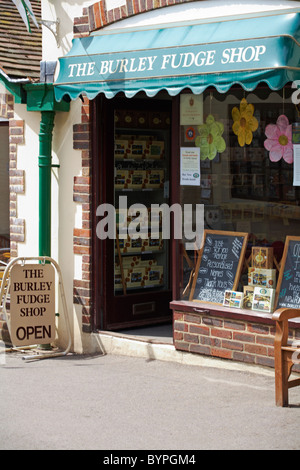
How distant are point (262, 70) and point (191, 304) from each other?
8.23 feet

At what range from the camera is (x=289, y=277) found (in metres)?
7.77

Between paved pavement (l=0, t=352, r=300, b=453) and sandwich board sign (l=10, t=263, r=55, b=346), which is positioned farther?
sandwich board sign (l=10, t=263, r=55, b=346)

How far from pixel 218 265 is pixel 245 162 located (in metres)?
1.04

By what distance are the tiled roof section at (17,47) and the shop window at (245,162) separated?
2.08 meters

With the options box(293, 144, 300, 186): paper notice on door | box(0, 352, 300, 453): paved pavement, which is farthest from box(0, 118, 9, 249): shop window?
box(293, 144, 300, 186): paper notice on door

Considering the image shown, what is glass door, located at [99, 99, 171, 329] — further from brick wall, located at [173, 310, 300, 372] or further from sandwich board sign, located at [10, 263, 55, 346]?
brick wall, located at [173, 310, 300, 372]

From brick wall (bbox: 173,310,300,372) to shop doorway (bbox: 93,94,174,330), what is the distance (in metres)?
1.20

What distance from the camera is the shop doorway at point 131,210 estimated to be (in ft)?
29.9

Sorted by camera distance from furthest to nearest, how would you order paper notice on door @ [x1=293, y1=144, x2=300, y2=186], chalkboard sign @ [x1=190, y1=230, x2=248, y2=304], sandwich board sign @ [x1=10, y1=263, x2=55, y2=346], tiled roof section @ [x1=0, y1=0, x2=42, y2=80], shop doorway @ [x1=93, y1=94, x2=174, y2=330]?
tiled roof section @ [x1=0, y1=0, x2=42, y2=80] < shop doorway @ [x1=93, y1=94, x2=174, y2=330] < sandwich board sign @ [x1=10, y1=263, x2=55, y2=346] < chalkboard sign @ [x1=190, y1=230, x2=248, y2=304] < paper notice on door @ [x1=293, y1=144, x2=300, y2=186]

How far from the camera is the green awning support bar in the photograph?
9.12 m

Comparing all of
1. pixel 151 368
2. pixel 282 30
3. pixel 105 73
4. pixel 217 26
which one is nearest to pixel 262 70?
pixel 282 30

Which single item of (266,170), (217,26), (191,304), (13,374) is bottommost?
(13,374)

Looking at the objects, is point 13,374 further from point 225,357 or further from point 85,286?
point 225,357

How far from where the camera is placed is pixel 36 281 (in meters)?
8.96
